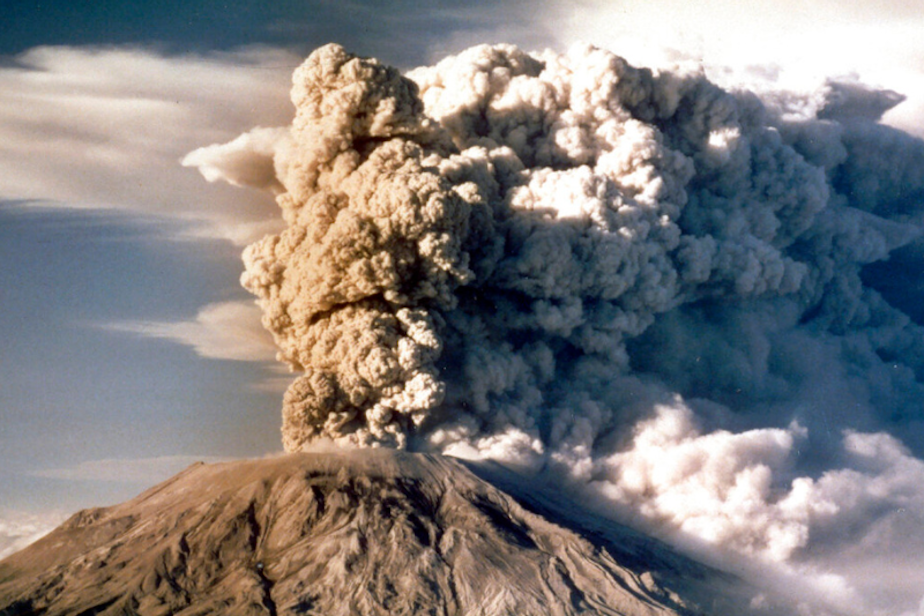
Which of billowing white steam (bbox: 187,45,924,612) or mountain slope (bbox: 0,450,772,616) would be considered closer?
mountain slope (bbox: 0,450,772,616)

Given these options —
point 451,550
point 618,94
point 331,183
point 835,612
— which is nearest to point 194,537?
point 451,550

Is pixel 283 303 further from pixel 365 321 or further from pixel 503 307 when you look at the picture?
pixel 503 307

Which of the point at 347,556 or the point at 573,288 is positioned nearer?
the point at 347,556

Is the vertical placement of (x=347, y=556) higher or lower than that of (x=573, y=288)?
lower

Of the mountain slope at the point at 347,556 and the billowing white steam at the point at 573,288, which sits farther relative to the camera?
the billowing white steam at the point at 573,288
